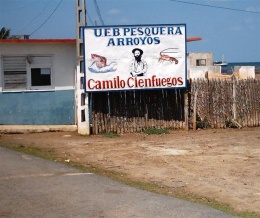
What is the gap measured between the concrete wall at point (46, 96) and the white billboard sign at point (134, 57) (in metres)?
1.87

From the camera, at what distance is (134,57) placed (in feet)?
52.1

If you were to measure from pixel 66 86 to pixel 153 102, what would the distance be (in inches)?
122

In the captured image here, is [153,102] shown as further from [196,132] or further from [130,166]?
[130,166]

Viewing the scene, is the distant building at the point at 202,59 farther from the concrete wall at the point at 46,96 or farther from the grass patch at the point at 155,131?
the grass patch at the point at 155,131

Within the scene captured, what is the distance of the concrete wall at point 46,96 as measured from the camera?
1673cm

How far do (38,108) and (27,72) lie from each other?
125 cm

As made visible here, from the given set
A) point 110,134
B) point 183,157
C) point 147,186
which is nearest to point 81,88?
point 110,134

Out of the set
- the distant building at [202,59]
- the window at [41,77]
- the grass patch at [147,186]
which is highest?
the distant building at [202,59]

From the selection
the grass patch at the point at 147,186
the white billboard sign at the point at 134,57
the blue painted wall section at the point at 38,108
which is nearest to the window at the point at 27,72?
the blue painted wall section at the point at 38,108

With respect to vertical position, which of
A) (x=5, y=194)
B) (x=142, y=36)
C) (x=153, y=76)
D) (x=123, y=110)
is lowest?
(x=5, y=194)

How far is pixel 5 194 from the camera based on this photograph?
7.56 m

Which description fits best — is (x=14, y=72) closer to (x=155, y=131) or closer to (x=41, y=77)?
(x=41, y=77)

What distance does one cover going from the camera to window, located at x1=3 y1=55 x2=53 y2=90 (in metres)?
16.7

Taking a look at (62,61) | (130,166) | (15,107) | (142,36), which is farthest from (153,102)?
(130,166)
